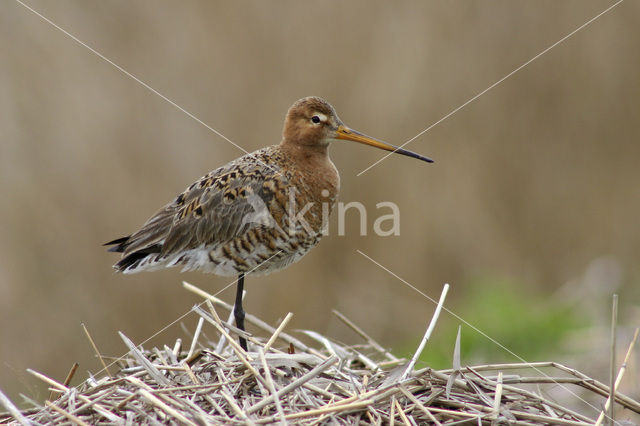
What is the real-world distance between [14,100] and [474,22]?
4785mm

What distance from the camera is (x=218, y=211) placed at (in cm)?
520

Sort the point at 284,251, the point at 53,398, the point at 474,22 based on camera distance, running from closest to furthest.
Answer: the point at 53,398
the point at 284,251
the point at 474,22

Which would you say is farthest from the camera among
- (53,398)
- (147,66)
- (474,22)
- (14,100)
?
(474,22)

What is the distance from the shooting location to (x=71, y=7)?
7.52 meters

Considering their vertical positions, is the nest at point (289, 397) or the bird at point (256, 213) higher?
the bird at point (256, 213)

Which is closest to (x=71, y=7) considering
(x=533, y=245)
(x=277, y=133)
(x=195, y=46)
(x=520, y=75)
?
(x=195, y=46)

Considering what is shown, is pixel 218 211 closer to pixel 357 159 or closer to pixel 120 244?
pixel 120 244

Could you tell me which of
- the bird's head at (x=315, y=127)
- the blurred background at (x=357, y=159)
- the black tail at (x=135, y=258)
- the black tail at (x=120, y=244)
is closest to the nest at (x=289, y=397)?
the black tail at (x=135, y=258)

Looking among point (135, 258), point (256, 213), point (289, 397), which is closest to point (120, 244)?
point (135, 258)

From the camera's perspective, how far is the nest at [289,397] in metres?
3.32

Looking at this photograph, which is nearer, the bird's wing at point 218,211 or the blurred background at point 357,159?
the bird's wing at point 218,211

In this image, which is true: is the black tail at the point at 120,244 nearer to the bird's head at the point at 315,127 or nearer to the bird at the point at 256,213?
the bird at the point at 256,213

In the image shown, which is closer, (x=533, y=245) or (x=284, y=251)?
(x=284, y=251)

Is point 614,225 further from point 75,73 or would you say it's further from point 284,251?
point 75,73
